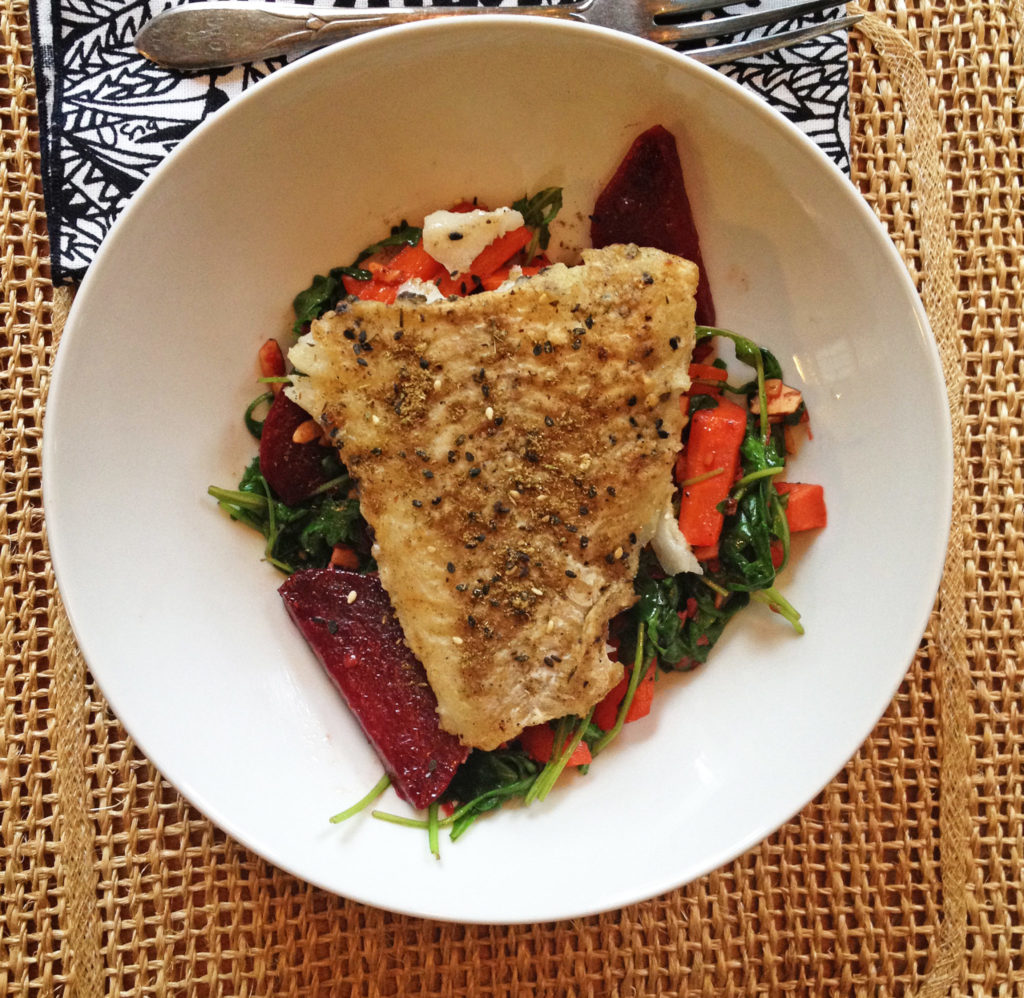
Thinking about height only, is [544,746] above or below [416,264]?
below

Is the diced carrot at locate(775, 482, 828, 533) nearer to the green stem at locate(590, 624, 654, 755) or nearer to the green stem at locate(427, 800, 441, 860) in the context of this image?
the green stem at locate(590, 624, 654, 755)

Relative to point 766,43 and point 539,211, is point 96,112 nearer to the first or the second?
point 539,211

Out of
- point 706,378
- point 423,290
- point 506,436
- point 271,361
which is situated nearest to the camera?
point 506,436

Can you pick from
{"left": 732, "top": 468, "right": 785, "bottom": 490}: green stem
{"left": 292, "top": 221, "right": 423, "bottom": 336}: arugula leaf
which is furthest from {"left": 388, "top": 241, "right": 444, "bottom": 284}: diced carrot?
{"left": 732, "top": 468, "right": 785, "bottom": 490}: green stem

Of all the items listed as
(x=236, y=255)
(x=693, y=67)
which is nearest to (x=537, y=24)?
(x=693, y=67)

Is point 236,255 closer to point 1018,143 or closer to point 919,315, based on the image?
point 919,315

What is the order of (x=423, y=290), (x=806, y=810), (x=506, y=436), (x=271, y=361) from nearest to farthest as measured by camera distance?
(x=506, y=436), (x=423, y=290), (x=271, y=361), (x=806, y=810)

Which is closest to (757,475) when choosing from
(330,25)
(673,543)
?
(673,543)
